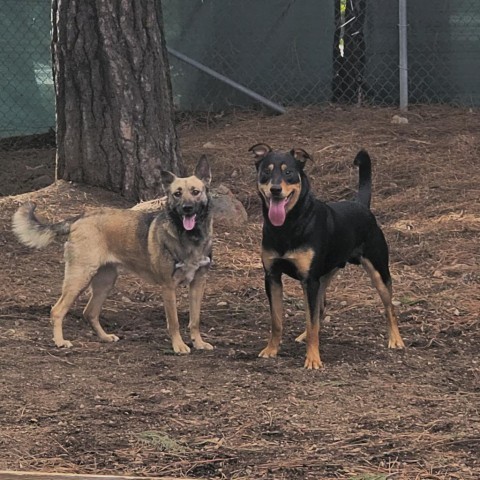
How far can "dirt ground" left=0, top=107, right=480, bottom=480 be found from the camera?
13.7ft

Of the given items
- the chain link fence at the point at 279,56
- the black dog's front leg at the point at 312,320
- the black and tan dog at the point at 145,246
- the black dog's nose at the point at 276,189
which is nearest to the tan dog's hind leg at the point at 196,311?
the black and tan dog at the point at 145,246

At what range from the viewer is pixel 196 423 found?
4578 mm

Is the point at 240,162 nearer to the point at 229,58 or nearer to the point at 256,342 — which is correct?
the point at 229,58

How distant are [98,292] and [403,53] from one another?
21.0ft

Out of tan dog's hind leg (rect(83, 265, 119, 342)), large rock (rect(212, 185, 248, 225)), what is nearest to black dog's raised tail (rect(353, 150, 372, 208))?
tan dog's hind leg (rect(83, 265, 119, 342))

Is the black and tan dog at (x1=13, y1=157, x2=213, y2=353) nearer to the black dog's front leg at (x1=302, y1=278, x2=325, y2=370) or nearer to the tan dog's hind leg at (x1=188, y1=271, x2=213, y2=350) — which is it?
the tan dog's hind leg at (x1=188, y1=271, x2=213, y2=350)

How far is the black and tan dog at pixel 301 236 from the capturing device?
5508 millimetres

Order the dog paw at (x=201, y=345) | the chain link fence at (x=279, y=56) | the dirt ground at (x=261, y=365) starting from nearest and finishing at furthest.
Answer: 1. the dirt ground at (x=261, y=365)
2. the dog paw at (x=201, y=345)
3. the chain link fence at (x=279, y=56)

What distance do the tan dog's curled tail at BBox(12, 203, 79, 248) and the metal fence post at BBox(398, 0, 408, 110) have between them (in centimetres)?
635

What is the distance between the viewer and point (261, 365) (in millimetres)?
5621

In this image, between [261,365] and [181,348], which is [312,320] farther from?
[181,348]

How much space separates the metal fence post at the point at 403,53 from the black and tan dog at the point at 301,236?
5.88 m

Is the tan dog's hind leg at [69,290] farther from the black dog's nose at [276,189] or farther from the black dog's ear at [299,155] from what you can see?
the black dog's ear at [299,155]

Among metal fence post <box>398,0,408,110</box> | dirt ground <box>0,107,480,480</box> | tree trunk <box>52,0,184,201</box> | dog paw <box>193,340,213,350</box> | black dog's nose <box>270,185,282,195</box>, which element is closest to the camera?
dirt ground <box>0,107,480,480</box>
